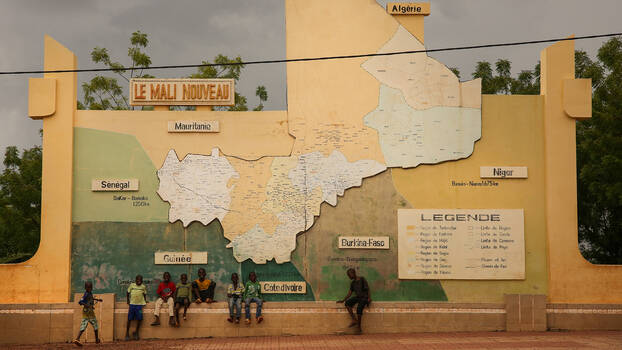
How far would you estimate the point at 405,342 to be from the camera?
13.3 meters

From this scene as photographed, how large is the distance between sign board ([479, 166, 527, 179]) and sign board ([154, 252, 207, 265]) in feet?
23.0

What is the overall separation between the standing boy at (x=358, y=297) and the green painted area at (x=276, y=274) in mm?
935

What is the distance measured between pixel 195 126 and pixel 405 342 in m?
7.07

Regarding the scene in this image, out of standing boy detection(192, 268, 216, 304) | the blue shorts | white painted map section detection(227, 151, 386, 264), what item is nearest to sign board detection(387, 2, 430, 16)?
white painted map section detection(227, 151, 386, 264)

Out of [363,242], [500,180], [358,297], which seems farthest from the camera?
[500,180]

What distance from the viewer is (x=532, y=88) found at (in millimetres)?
30109

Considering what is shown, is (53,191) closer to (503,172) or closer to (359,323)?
(359,323)

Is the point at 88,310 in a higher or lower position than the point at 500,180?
lower

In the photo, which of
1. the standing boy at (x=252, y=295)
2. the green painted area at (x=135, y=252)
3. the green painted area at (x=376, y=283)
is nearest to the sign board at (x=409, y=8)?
the green painted area at (x=376, y=283)

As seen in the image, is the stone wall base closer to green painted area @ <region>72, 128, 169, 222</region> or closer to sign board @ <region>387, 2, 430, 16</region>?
green painted area @ <region>72, 128, 169, 222</region>

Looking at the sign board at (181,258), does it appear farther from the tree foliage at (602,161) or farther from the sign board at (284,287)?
the tree foliage at (602,161)

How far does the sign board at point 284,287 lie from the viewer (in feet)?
48.3

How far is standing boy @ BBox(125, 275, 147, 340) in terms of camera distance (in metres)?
14.3

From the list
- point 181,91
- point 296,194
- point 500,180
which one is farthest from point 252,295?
point 500,180
